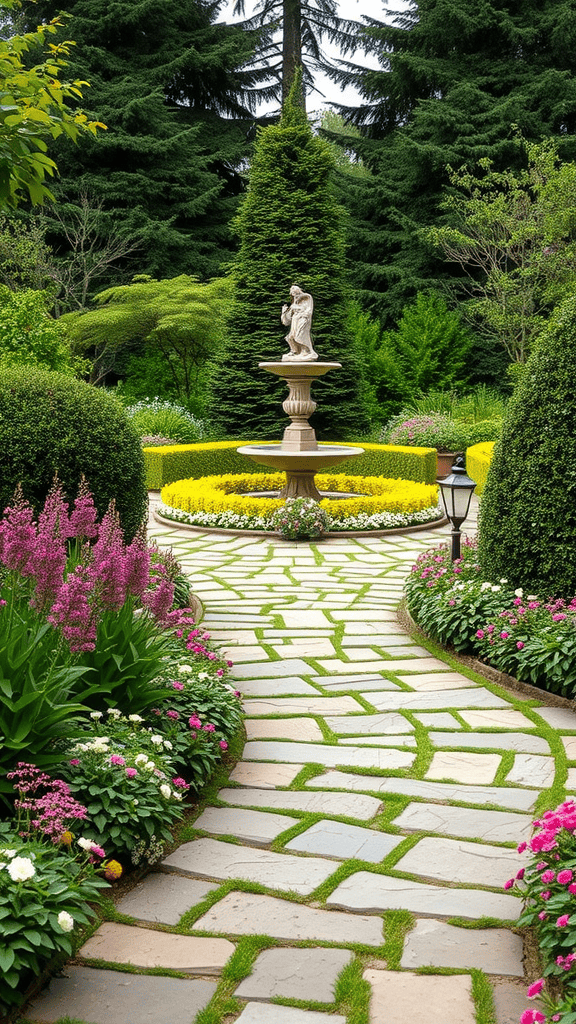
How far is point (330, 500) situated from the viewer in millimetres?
11445

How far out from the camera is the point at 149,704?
153 inches

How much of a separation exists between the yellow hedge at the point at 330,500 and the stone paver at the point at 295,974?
8.54 meters

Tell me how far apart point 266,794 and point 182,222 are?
Result: 73.5 ft

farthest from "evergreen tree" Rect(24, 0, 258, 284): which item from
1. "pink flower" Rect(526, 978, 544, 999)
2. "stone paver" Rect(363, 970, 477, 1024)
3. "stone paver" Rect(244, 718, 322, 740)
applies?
"pink flower" Rect(526, 978, 544, 999)

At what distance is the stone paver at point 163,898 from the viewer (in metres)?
2.86

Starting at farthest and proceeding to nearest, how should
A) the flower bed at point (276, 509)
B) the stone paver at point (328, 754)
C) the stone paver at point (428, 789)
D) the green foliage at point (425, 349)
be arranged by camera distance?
the green foliage at point (425, 349) → the flower bed at point (276, 509) → the stone paver at point (328, 754) → the stone paver at point (428, 789)

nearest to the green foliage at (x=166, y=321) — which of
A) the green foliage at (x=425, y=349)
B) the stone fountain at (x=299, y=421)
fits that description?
the green foliage at (x=425, y=349)

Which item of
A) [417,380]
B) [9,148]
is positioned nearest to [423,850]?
[9,148]

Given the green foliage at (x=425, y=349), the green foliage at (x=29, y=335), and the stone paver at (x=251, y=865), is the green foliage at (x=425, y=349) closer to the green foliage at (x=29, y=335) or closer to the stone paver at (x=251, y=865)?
the green foliage at (x=29, y=335)

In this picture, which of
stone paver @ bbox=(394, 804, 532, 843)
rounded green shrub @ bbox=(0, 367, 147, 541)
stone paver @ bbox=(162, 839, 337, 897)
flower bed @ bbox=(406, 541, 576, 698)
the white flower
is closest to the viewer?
the white flower

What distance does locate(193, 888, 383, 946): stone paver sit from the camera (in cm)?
273

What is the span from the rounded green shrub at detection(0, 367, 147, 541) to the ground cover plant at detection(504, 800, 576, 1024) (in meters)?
4.08

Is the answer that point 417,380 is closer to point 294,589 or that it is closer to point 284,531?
point 284,531

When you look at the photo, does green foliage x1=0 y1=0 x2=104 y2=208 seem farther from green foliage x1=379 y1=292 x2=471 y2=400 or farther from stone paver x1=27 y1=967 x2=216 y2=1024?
green foliage x1=379 y1=292 x2=471 y2=400
